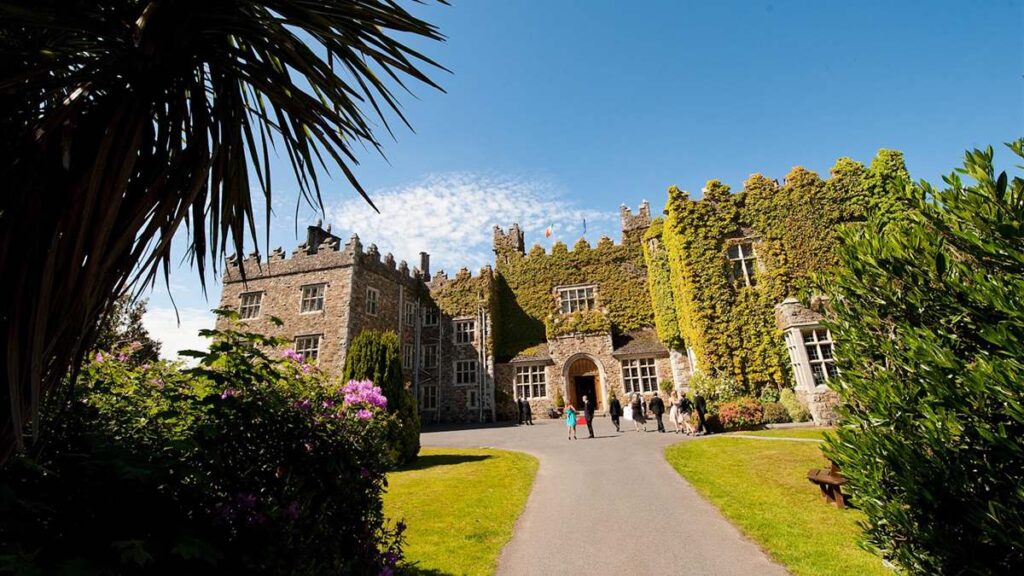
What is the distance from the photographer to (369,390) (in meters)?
3.91

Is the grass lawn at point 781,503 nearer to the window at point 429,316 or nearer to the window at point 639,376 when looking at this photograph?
the window at point 639,376

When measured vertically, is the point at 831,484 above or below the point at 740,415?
below

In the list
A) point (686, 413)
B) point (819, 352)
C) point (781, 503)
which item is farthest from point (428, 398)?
point (781, 503)

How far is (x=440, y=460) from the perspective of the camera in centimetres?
1134

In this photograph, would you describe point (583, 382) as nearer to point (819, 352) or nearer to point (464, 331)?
point (464, 331)

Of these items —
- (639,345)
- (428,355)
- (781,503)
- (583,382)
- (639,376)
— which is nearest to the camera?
(781,503)

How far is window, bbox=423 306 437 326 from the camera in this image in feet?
85.1

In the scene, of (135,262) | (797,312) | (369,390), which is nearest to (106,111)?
(135,262)

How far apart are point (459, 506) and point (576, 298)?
1843 cm

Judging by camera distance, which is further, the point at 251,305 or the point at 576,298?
the point at 576,298

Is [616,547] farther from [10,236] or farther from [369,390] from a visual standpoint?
[10,236]

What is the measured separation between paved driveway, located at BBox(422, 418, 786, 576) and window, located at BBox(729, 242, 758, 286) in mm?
10496

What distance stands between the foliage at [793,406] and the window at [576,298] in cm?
1085

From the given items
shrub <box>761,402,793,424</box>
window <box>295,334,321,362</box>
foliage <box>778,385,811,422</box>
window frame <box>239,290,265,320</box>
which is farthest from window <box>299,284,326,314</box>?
foliage <box>778,385,811,422</box>
